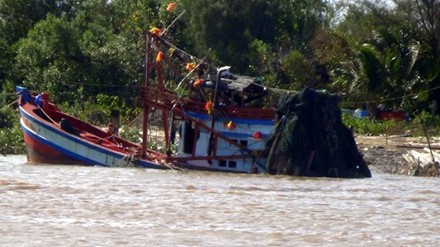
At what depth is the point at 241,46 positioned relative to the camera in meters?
43.7

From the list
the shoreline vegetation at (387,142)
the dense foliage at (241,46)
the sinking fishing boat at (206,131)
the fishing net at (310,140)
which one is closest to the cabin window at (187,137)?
the sinking fishing boat at (206,131)

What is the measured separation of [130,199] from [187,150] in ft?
25.5

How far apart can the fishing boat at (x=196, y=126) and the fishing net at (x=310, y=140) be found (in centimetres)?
55

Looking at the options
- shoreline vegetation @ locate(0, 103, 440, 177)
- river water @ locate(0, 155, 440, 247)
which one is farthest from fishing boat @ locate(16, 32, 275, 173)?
shoreline vegetation @ locate(0, 103, 440, 177)

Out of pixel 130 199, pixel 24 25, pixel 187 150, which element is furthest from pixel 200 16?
pixel 130 199

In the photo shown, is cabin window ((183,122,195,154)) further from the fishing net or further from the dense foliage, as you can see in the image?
the dense foliage

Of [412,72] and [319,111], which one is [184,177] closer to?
[319,111]

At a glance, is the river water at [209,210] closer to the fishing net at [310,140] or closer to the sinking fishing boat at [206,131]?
the fishing net at [310,140]

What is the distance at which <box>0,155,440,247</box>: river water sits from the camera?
12.4m

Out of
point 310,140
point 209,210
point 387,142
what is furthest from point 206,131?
point 387,142

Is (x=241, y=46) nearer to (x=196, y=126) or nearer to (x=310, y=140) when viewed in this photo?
(x=196, y=126)

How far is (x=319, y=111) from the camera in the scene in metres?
22.6

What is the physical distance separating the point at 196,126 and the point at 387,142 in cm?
957

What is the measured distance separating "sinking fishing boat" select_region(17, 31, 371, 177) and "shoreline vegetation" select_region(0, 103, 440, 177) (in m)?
3.70
